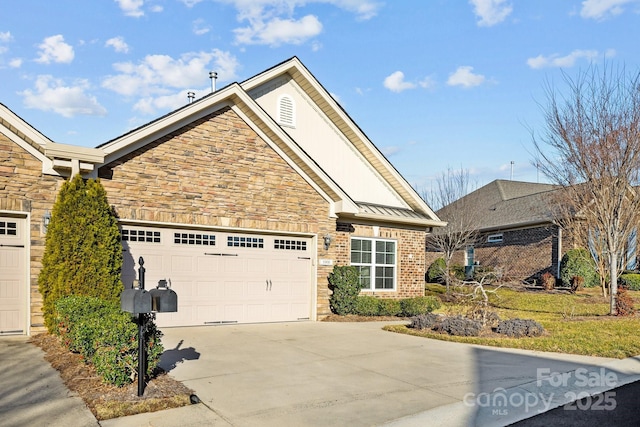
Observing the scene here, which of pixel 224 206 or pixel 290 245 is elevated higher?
pixel 224 206

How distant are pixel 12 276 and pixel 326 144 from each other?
10.1m

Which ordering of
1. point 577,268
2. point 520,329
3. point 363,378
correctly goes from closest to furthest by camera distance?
point 363,378 → point 520,329 → point 577,268

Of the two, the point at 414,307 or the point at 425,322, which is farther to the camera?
the point at 414,307

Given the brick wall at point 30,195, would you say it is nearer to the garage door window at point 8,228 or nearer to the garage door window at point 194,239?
the garage door window at point 8,228

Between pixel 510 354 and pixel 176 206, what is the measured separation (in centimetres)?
784

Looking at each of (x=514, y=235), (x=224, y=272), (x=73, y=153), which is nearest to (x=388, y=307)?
(x=224, y=272)

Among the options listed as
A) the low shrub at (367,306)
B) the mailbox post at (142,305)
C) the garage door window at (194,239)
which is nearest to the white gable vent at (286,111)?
the garage door window at (194,239)

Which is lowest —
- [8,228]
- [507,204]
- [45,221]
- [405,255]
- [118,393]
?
[118,393]

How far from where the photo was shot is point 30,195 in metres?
10.3

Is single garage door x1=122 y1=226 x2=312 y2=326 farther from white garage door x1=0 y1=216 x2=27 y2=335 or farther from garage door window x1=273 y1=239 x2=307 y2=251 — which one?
white garage door x1=0 y1=216 x2=27 y2=335

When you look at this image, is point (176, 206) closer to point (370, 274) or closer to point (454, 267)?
point (370, 274)

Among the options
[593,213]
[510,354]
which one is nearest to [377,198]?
[593,213]

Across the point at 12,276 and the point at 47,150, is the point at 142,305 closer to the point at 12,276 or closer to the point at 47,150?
the point at 47,150

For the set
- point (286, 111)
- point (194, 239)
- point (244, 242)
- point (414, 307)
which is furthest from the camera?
point (286, 111)
